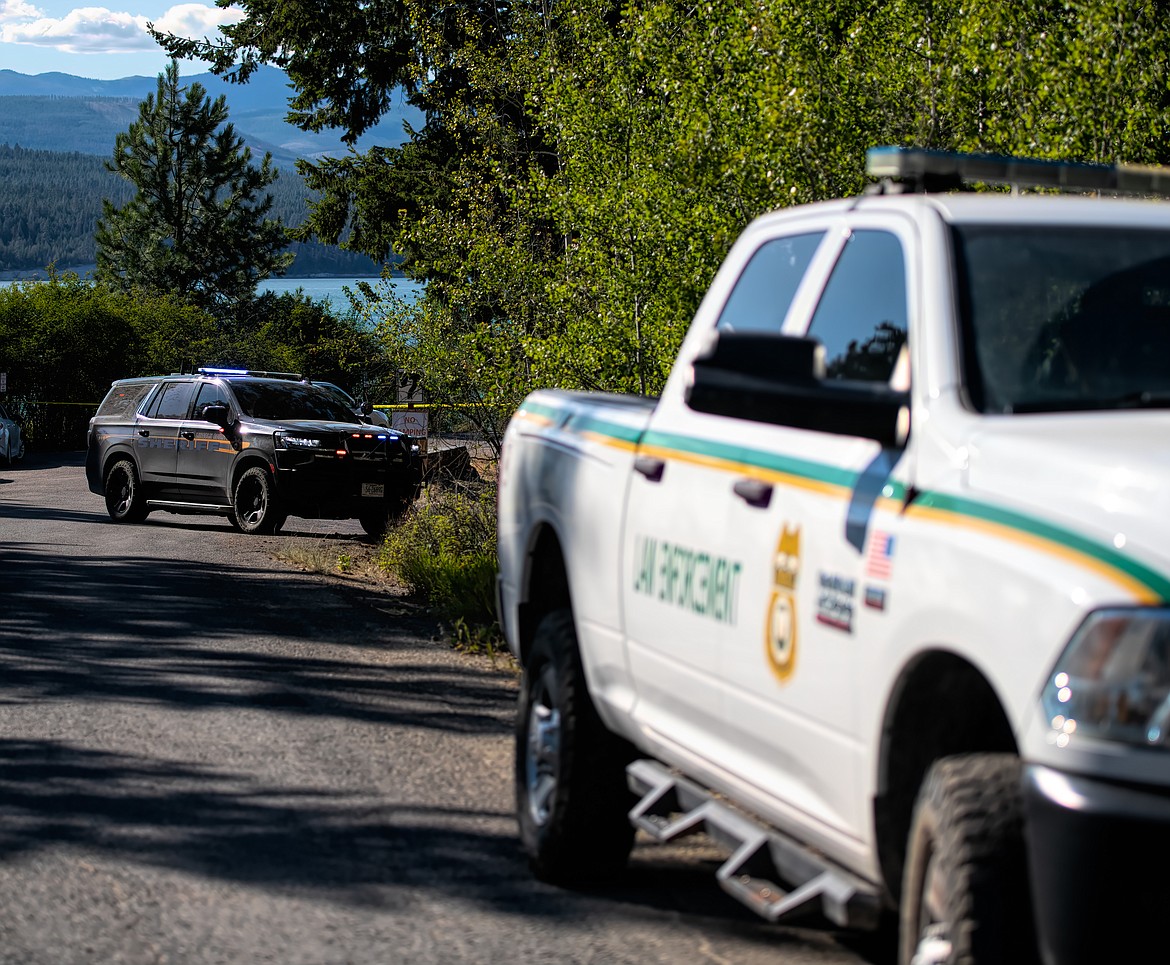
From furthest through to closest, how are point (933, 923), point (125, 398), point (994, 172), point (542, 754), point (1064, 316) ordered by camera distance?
point (125, 398) → point (542, 754) → point (994, 172) → point (1064, 316) → point (933, 923)

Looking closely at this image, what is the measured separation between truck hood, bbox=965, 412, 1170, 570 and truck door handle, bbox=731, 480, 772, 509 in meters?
0.73

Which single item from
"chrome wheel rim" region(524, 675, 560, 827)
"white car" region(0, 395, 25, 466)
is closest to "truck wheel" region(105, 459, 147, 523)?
"chrome wheel rim" region(524, 675, 560, 827)

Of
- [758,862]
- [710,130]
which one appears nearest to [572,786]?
[758,862]

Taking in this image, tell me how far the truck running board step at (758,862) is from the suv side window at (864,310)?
119cm

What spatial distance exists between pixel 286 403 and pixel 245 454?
1.13 m

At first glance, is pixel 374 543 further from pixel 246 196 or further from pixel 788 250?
pixel 246 196

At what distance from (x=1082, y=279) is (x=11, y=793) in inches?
185

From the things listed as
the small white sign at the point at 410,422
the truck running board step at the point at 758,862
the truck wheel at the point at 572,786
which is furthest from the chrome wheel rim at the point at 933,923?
the small white sign at the point at 410,422

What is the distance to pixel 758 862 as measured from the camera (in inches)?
171

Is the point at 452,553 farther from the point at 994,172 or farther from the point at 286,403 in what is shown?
the point at 994,172

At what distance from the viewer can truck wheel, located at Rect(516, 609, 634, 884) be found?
5.62 m

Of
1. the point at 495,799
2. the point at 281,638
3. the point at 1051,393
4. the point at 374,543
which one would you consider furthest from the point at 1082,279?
the point at 374,543

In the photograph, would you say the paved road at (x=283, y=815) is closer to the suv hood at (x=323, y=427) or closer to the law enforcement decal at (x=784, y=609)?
the law enforcement decal at (x=784, y=609)

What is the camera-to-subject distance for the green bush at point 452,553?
12.6 metres
